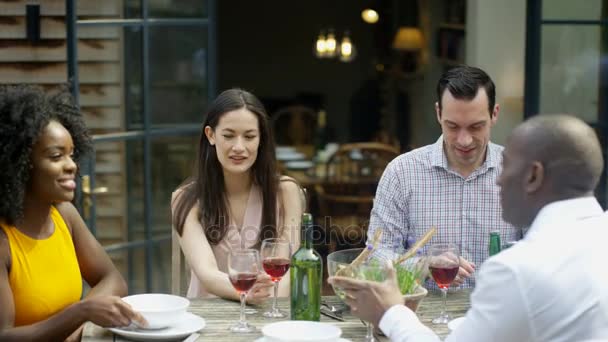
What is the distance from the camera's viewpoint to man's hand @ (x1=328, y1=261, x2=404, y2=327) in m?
2.02

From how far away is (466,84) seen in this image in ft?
9.36

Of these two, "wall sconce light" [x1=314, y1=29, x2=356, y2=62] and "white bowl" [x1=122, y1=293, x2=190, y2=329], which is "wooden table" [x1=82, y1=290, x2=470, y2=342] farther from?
"wall sconce light" [x1=314, y1=29, x2=356, y2=62]

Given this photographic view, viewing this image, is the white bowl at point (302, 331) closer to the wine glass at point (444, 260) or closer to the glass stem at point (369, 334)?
the glass stem at point (369, 334)

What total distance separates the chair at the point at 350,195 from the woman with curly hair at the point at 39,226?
344cm

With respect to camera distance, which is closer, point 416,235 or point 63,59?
point 416,235

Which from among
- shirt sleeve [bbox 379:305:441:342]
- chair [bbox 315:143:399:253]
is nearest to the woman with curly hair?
shirt sleeve [bbox 379:305:441:342]

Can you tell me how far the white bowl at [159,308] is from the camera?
7.32 feet

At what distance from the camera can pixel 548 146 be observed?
1779 millimetres

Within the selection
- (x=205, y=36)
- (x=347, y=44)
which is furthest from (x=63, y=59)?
(x=347, y=44)

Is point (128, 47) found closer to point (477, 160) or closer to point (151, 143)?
point (151, 143)

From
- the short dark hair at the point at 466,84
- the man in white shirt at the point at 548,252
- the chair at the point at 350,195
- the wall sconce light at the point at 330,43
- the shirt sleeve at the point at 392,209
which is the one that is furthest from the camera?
the wall sconce light at the point at 330,43

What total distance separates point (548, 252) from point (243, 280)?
2.71ft

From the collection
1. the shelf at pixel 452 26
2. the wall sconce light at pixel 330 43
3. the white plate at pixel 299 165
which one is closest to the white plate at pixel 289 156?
the white plate at pixel 299 165

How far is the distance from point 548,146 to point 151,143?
276 centimetres
